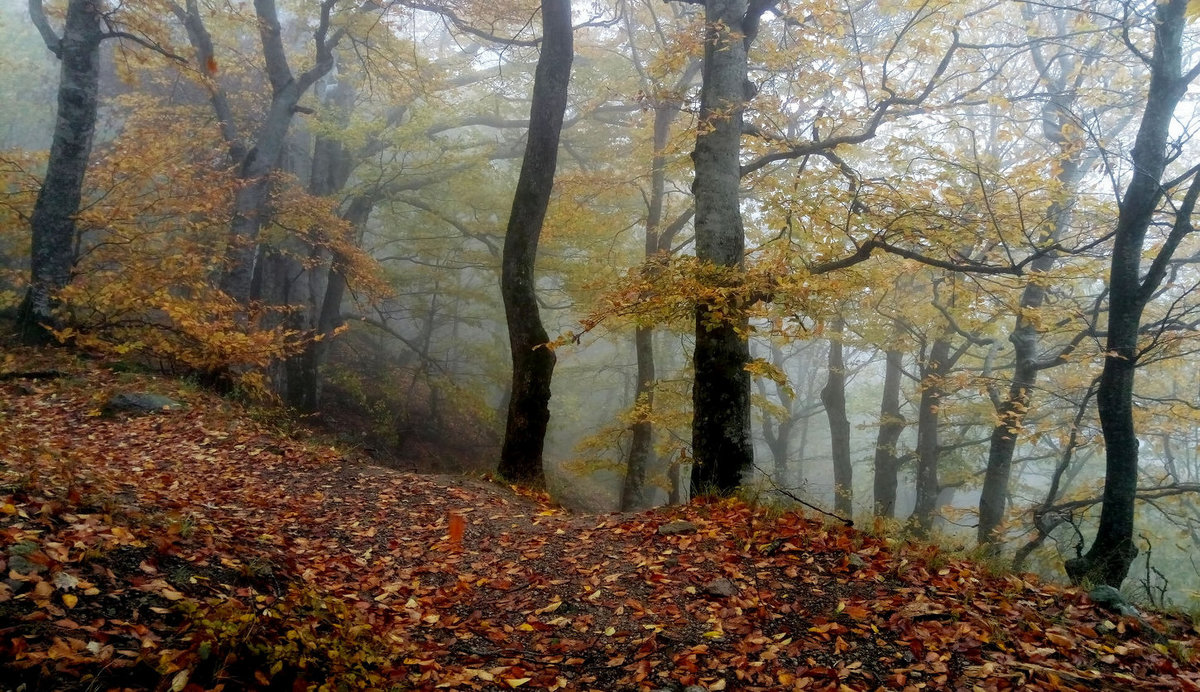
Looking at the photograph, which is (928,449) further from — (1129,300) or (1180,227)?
(1180,227)

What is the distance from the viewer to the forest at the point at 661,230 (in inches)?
213

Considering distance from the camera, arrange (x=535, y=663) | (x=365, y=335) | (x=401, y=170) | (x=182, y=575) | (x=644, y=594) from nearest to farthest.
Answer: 1. (x=182, y=575)
2. (x=535, y=663)
3. (x=644, y=594)
4. (x=401, y=170)
5. (x=365, y=335)

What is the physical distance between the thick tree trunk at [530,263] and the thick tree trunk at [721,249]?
188cm

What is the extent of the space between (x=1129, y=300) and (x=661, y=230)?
24.7 ft

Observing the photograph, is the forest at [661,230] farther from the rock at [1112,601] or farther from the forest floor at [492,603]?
the rock at [1112,601]

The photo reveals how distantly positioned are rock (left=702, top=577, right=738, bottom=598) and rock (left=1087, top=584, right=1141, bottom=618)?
2.21 m

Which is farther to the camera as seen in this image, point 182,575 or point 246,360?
point 246,360

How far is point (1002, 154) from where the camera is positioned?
1298 centimetres

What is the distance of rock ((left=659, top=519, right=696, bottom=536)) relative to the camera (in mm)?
4824

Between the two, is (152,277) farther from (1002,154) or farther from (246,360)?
(1002,154)

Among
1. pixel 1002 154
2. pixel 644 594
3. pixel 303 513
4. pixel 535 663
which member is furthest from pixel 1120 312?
pixel 1002 154

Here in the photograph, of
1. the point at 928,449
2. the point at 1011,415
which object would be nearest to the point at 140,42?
the point at 1011,415

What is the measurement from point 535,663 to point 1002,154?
562 inches

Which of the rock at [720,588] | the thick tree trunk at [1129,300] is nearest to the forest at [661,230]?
the thick tree trunk at [1129,300]
